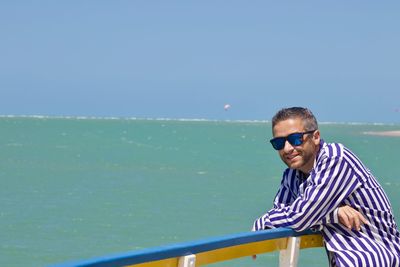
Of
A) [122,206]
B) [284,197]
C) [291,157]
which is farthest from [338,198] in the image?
[122,206]

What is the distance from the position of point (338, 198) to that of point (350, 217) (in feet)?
0.23

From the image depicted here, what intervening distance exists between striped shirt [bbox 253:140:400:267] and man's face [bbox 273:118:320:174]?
0.03m

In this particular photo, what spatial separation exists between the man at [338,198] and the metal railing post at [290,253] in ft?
0.25

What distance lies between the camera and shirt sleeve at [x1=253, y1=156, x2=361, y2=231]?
2.97 m

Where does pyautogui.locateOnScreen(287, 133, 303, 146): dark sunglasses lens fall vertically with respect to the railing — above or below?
above

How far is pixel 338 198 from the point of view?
299cm

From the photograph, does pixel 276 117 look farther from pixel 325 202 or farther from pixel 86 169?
pixel 86 169

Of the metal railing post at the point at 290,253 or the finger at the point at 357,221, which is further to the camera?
the metal railing post at the point at 290,253

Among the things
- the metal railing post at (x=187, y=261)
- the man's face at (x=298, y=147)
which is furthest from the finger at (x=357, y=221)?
the metal railing post at (x=187, y=261)

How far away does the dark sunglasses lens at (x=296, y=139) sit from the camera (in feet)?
9.81

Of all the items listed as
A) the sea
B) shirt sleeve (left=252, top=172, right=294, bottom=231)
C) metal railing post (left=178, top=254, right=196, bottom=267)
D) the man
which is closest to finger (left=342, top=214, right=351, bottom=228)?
the man

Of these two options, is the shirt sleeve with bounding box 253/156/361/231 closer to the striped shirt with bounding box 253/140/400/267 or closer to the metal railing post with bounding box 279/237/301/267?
the striped shirt with bounding box 253/140/400/267

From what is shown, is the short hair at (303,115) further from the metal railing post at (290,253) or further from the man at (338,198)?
the metal railing post at (290,253)

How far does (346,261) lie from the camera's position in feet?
9.81
